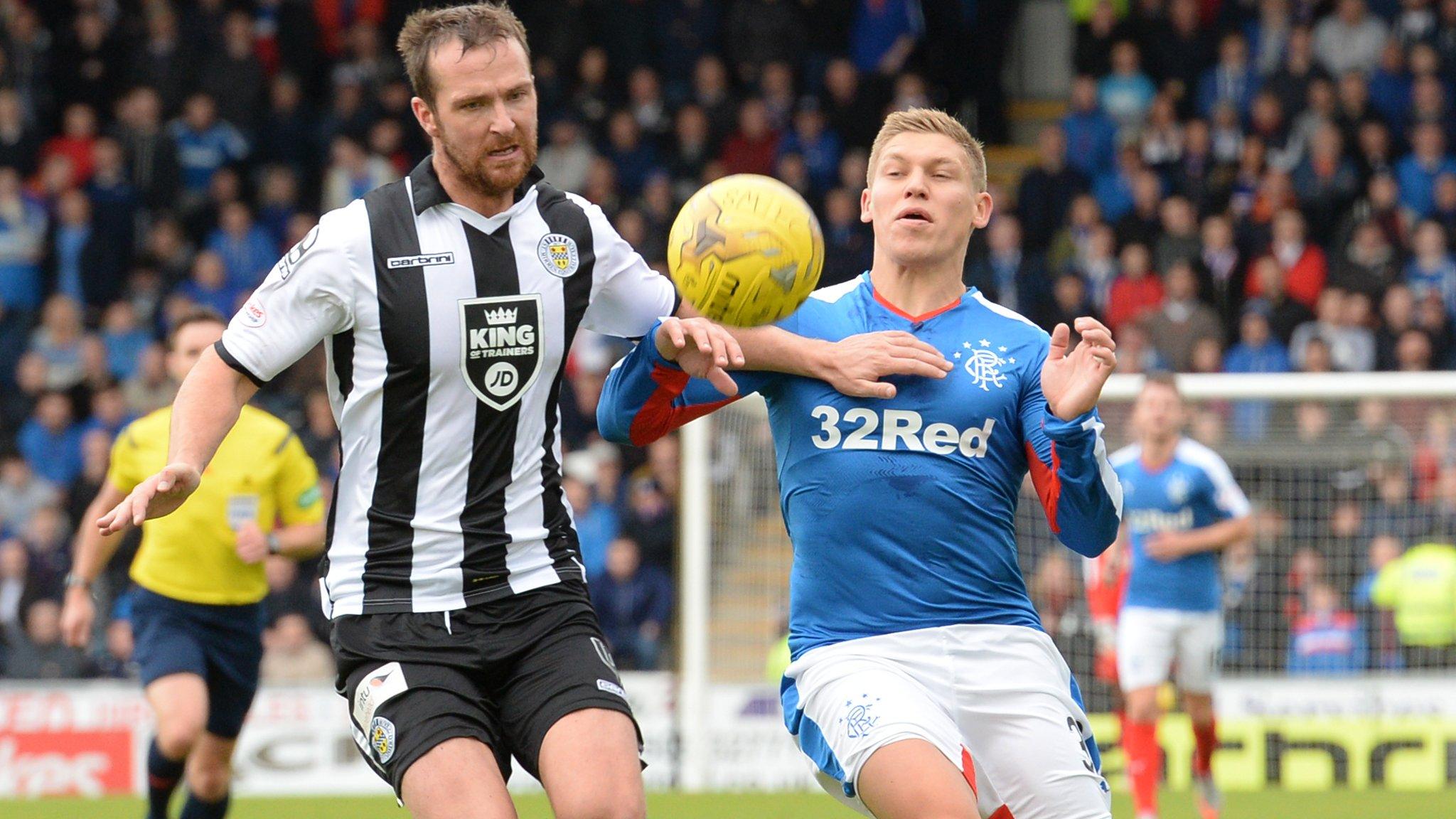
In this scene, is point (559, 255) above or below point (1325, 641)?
above

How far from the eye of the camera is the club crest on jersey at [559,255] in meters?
4.79

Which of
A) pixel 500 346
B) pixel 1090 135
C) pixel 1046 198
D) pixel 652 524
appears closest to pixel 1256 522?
pixel 652 524

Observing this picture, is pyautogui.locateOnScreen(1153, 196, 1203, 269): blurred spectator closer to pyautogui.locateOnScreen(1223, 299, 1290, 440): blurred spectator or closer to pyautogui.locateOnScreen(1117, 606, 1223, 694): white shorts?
pyautogui.locateOnScreen(1223, 299, 1290, 440): blurred spectator

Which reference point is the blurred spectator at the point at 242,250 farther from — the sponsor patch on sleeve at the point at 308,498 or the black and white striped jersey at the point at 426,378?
the black and white striped jersey at the point at 426,378

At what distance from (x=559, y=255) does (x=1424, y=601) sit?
360 inches

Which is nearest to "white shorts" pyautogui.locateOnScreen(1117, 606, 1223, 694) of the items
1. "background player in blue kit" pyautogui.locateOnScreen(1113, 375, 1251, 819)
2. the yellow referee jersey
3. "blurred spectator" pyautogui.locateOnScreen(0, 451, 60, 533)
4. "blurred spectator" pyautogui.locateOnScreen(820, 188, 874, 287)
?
"background player in blue kit" pyautogui.locateOnScreen(1113, 375, 1251, 819)

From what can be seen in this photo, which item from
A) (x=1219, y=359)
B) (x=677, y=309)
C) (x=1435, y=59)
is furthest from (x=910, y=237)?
(x=1435, y=59)

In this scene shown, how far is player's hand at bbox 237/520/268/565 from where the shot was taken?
7.68 meters

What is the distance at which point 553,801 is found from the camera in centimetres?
430

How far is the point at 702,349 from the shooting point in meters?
4.54

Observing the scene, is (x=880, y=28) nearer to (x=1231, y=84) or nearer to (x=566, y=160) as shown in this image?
(x=1231, y=84)

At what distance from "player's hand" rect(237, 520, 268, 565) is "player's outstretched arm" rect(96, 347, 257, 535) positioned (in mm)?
3204

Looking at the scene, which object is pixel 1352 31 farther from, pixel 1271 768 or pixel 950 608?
pixel 950 608

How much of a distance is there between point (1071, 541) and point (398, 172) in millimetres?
12591
